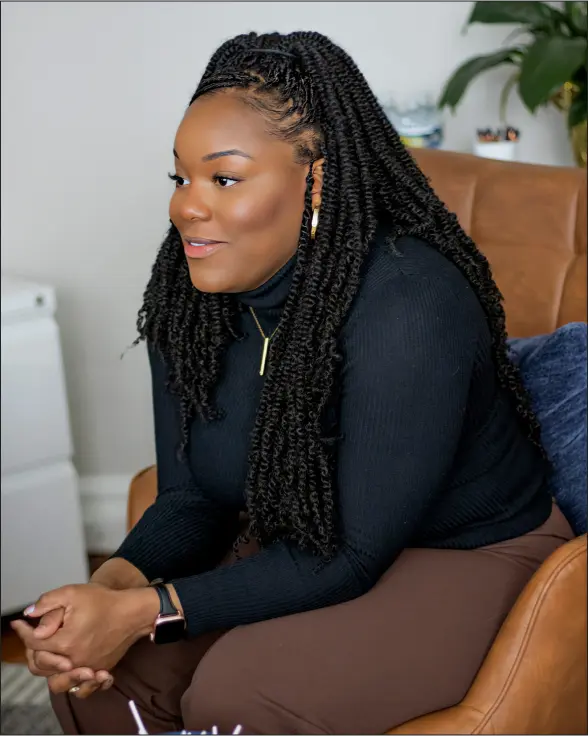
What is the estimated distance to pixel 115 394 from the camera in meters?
2.46

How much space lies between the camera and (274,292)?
120cm

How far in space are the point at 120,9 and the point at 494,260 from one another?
114 cm

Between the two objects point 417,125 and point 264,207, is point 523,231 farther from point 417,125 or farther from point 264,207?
point 264,207

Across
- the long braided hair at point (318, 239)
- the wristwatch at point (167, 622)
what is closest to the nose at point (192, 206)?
the long braided hair at point (318, 239)

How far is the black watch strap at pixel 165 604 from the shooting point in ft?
3.63

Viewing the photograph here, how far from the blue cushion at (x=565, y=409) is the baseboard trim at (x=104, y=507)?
1.41 meters

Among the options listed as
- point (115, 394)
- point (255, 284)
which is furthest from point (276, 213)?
point (115, 394)

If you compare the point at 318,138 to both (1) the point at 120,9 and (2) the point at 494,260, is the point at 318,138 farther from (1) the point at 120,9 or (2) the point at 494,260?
(1) the point at 120,9

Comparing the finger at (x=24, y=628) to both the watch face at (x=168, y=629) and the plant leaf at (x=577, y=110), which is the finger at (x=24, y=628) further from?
the plant leaf at (x=577, y=110)

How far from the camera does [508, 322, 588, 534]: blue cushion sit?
Result: 1.30 m

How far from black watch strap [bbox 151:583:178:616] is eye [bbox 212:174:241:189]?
469 millimetres

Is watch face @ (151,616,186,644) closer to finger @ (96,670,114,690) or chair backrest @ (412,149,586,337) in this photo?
finger @ (96,670,114,690)

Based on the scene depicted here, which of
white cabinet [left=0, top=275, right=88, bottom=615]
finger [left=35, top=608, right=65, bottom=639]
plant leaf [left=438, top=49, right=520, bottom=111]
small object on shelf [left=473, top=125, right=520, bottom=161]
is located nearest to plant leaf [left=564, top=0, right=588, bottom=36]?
plant leaf [left=438, top=49, right=520, bottom=111]

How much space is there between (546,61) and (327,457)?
0.99m
